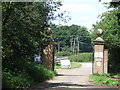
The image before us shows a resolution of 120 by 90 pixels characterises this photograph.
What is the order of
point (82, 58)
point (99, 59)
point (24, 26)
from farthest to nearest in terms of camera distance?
point (82, 58), point (99, 59), point (24, 26)

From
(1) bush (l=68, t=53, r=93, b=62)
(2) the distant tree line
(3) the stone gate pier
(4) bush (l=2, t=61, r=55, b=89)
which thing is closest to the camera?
(4) bush (l=2, t=61, r=55, b=89)

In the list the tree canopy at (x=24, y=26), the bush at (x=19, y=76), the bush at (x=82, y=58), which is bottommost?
the bush at (x=19, y=76)

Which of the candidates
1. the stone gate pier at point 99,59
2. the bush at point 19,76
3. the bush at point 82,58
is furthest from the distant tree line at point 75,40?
the bush at point 19,76

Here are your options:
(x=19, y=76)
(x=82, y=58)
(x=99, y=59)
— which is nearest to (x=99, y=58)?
(x=99, y=59)

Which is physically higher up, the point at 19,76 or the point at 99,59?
the point at 99,59

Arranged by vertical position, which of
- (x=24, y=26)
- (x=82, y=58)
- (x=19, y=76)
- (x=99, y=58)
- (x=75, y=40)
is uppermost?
(x=75, y=40)

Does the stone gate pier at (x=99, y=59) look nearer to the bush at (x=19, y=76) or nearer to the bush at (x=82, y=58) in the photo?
the bush at (x=19, y=76)

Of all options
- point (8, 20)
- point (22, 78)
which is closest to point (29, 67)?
point (22, 78)

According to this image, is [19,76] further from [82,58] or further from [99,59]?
[82,58]

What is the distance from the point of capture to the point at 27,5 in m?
12.1

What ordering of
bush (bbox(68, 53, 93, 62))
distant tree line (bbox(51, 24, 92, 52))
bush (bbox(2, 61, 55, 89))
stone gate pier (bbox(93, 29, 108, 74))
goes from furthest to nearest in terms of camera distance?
distant tree line (bbox(51, 24, 92, 52)) < bush (bbox(68, 53, 93, 62)) < stone gate pier (bbox(93, 29, 108, 74)) < bush (bbox(2, 61, 55, 89))

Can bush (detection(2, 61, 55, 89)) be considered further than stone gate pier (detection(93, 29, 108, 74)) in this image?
No

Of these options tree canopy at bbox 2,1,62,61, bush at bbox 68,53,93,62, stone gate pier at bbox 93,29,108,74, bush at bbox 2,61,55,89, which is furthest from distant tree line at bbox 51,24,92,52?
tree canopy at bbox 2,1,62,61

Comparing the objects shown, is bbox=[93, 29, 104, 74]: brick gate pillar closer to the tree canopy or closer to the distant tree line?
the tree canopy
